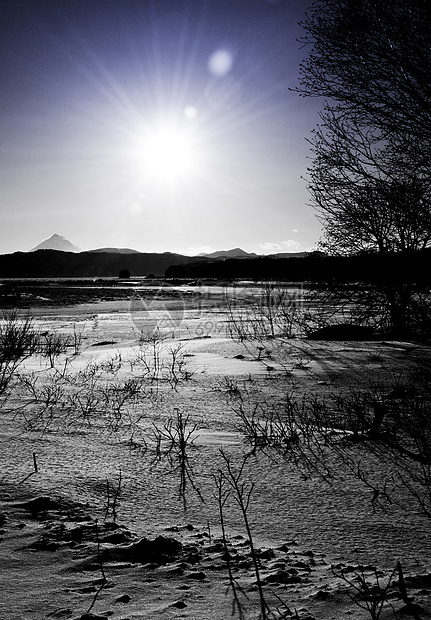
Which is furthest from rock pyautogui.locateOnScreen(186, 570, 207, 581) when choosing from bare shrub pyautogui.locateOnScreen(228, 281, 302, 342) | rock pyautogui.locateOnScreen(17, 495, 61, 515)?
bare shrub pyautogui.locateOnScreen(228, 281, 302, 342)

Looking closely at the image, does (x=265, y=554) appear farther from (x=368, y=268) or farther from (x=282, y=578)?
(x=368, y=268)

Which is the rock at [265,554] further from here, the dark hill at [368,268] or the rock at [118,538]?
the dark hill at [368,268]

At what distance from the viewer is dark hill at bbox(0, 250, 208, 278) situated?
83938 millimetres

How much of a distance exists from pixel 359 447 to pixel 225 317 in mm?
10878

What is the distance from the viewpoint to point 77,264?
94312mm

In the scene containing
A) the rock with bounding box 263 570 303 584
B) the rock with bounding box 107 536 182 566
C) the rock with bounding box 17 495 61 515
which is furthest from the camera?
the rock with bounding box 17 495 61 515

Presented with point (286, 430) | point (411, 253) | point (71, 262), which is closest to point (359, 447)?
point (286, 430)

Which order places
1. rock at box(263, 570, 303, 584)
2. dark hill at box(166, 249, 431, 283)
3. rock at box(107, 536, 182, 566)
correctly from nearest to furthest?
rock at box(263, 570, 303, 584), rock at box(107, 536, 182, 566), dark hill at box(166, 249, 431, 283)

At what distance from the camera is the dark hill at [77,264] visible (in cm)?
8394

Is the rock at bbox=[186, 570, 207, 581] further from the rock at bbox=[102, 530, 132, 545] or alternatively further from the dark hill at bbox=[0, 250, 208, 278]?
the dark hill at bbox=[0, 250, 208, 278]

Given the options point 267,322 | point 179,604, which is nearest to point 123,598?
point 179,604

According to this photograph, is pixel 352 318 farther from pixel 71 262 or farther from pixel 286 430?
pixel 71 262

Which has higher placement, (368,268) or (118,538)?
(368,268)

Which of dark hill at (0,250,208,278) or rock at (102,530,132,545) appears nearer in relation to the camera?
rock at (102,530,132,545)
